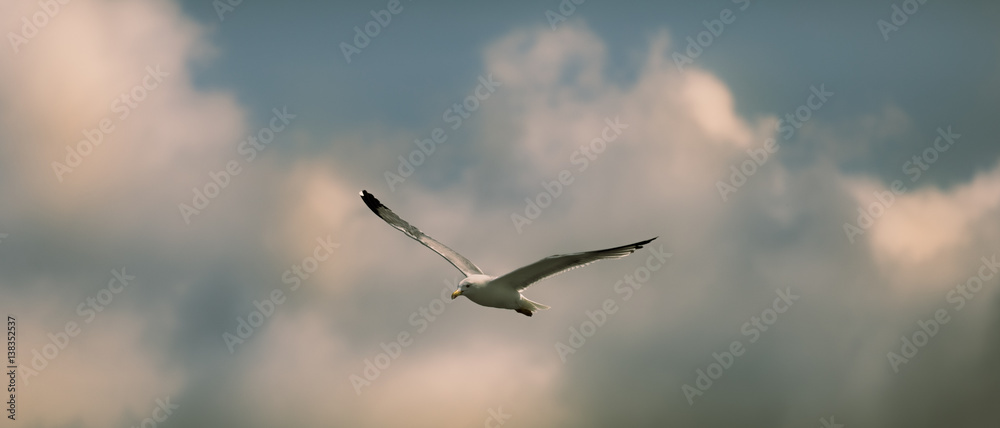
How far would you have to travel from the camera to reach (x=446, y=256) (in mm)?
22797

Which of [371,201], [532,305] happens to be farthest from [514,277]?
[371,201]

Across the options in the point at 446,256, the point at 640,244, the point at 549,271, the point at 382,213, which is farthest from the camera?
the point at 382,213

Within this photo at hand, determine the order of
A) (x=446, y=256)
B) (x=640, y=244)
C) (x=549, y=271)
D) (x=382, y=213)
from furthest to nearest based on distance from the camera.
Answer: (x=382, y=213) → (x=446, y=256) → (x=549, y=271) → (x=640, y=244)

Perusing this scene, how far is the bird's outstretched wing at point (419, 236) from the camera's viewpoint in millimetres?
22406

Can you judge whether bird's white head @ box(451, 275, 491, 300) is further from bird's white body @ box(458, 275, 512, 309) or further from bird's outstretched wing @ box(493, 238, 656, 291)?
bird's outstretched wing @ box(493, 238, 656, 291)

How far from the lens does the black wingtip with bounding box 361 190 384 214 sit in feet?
80.1

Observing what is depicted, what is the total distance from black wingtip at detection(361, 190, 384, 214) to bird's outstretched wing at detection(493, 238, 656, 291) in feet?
19.8

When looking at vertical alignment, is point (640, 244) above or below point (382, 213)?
above

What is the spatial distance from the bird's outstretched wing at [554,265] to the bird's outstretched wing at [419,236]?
2.60 metres

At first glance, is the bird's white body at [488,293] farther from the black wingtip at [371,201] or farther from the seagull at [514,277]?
the black wingtip at [371,201]

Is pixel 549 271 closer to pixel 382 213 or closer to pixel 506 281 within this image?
pixel 506 281

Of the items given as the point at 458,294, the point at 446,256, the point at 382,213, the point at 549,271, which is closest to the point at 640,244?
the point at 549,271

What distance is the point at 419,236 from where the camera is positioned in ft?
77.2

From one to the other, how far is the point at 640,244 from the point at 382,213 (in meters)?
9.20
